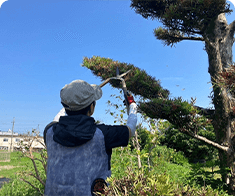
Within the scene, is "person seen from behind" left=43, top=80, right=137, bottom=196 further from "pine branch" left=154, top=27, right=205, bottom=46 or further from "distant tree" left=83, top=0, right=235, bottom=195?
"pine branch" left=154, top=27, right=205, bottom=46

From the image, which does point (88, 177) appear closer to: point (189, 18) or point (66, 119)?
point (66, 119)

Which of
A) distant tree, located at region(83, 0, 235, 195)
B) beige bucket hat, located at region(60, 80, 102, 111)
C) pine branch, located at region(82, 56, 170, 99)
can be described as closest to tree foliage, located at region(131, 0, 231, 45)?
distant tree, located at region(83, 0, 235, 195)

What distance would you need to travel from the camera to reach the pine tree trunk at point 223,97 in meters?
5.51

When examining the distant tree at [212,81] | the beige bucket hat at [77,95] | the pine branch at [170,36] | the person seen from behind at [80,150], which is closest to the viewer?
the person seen from behind at [80,150]

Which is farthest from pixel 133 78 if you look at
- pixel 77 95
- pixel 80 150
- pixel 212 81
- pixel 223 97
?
pixel 80 150

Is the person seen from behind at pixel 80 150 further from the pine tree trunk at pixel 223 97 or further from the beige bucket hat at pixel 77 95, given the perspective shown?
the pine tree trunk at pixel 223 97

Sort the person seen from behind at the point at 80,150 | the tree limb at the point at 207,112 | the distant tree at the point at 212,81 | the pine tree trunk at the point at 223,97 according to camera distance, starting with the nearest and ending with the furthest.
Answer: the person seen from behind at the point at 80,150 < the distant tree at the point at 212,81 < the pine tree trunk at the point at 223,97 < the tree limb at the point at 207,112

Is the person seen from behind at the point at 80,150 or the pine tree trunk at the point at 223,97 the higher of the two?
the pine tree trunk at the point at 223,97

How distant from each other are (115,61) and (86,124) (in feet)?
16.1

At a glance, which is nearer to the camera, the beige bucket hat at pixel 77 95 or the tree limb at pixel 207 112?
the beige bucket hat at pixel 77 95

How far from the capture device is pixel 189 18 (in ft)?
18.9

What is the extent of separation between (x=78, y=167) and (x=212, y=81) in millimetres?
4991

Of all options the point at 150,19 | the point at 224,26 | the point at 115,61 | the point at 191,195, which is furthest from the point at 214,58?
the point at 191,195

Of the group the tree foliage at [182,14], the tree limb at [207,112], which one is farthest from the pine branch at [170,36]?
the tree limb at [207,112]
